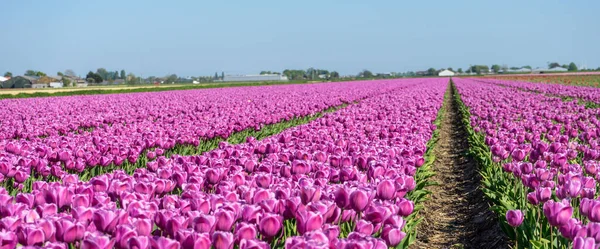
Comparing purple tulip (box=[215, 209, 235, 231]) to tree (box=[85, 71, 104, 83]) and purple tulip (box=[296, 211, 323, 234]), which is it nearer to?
purple tulip (box=[296, 211, 323, 234])

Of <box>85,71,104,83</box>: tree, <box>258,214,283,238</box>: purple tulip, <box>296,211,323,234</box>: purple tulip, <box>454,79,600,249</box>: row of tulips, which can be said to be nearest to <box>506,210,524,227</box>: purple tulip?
<box>454,79,600,249</box>: row of tulips

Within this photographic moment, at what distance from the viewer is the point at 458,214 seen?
671cm

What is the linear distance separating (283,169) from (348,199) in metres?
1.44

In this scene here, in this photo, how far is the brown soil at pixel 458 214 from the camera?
5574 millimetres

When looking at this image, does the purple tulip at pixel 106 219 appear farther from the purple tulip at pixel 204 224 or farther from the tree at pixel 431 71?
the tree at pixel 431 71

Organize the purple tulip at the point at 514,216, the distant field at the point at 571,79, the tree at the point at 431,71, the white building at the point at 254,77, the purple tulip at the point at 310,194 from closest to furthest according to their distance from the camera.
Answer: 1. the purple tulip at the point at 310,194
2. the purple tulip at the point at 514,216
3. the distant field at the point at 571,79
4. the white building at the point at 254,77
5. the tree at the point at 431,71

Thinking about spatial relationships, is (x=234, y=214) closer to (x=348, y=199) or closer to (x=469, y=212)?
(x=348, y=199)

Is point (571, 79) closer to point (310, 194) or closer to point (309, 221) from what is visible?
point (310, 194)

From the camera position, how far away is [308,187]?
10.7 feet

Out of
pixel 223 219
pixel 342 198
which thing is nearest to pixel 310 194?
pixel 342 198

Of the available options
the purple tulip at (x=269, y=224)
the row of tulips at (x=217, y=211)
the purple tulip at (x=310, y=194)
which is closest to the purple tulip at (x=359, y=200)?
the row of tulips at (x=217, y=211)

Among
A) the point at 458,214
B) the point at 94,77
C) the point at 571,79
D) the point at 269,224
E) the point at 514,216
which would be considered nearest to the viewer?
the point at 269,224

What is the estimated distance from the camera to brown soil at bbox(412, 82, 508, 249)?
5.57 metres

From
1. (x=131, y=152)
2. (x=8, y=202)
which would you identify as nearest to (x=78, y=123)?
(x=131, y=152)
